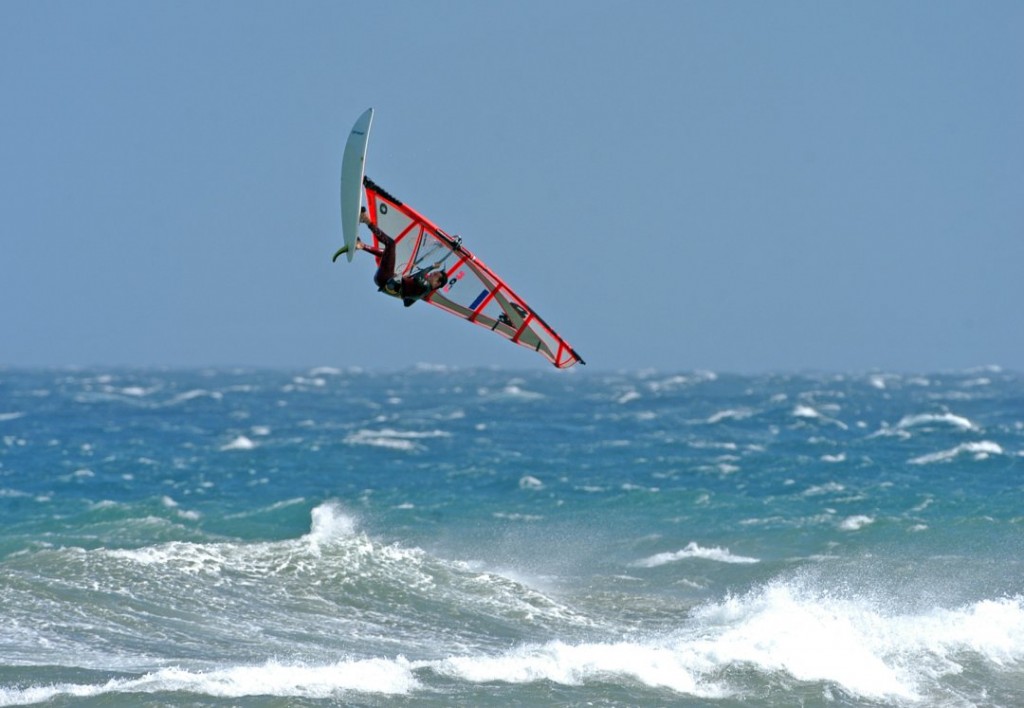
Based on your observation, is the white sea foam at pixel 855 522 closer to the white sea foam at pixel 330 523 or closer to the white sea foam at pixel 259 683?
the white sea foam at pixel 330 523

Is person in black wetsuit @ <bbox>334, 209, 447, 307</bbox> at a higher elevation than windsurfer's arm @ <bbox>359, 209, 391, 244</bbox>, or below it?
below

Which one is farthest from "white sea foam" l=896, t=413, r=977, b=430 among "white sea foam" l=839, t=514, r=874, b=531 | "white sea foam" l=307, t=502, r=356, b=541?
"white sea foam" l=307, t=502, r=356, b=541

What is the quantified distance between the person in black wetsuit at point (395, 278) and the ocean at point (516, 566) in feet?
11.3

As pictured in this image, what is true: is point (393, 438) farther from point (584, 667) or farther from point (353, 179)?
point (353, 179)

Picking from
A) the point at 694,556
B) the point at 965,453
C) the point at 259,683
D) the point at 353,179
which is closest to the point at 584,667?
the point at 259,683

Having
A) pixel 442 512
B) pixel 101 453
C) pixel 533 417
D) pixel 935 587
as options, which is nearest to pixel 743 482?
pixel 442 512

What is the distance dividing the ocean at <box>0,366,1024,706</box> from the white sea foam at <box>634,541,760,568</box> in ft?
0.24

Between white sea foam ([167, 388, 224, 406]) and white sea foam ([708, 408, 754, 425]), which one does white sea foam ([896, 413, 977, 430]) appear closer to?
white sea foam ([708, 408, 754, 425])

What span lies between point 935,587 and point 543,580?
4.99 metres

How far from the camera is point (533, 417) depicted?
143ft

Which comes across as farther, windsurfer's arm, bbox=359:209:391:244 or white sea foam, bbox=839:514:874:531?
white sea foam, bbox=839:514:874:531

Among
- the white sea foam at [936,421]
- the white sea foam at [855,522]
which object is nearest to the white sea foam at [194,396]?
the white sea foam at [936,421]

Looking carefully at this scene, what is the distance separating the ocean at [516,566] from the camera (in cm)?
1283

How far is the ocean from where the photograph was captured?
12.8m
